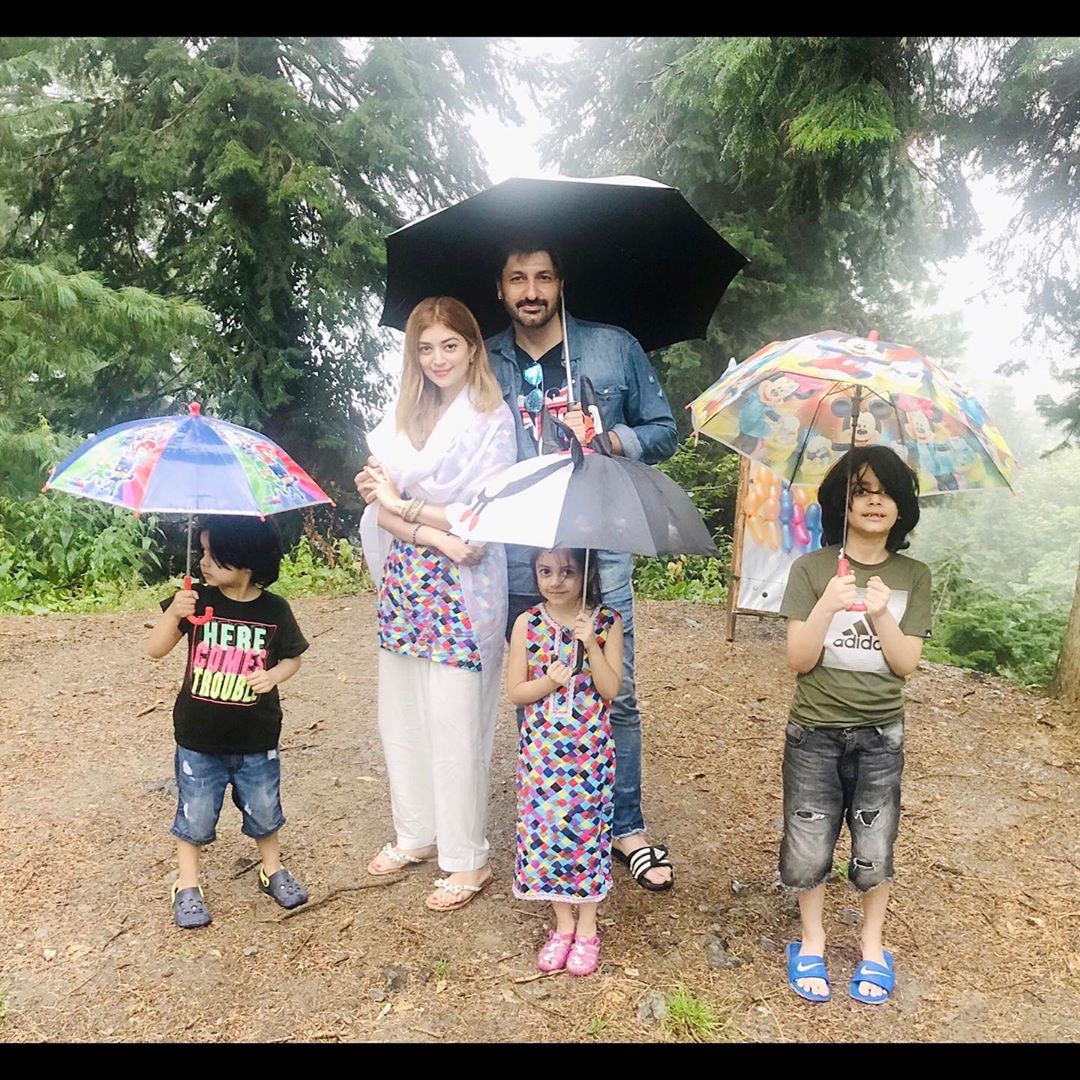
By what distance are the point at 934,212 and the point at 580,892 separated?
20.5 feet

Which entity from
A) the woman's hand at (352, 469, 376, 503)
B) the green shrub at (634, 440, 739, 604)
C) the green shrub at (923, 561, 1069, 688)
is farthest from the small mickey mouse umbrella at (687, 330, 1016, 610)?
the green shrub at (634, 440, 739, 604)

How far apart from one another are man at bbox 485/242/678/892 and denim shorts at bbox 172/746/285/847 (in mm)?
881

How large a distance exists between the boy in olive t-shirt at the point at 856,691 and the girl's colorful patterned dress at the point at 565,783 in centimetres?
51

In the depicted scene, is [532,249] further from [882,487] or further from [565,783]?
[565,783]

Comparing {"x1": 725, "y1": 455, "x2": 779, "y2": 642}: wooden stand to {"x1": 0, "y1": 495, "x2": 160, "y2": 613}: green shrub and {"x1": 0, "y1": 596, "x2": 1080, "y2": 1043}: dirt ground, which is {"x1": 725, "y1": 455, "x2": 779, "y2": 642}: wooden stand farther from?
{"x1": 0, "y1": 495, "x2": 160, "y2": 613}: green shrub

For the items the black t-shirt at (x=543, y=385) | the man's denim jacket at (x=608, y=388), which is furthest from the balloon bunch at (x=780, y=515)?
the black t-shirt at (x=543, y=385)

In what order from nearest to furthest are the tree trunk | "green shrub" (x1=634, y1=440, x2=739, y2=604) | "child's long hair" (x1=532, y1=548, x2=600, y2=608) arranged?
1. "child's long hair" (x1=532, y1=548, x2=600, y2=608)
2. the tree trunk
3. "green shrub" (x1=634, y1=440, x2=739, y2=604)

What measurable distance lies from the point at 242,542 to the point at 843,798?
5.99 feet

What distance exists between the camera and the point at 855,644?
2.48 meters

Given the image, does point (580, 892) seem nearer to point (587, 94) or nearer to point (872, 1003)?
point (872, 1003)

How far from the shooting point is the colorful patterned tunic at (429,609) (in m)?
2.82

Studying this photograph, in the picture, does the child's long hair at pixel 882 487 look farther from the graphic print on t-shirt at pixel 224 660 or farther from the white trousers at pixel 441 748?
the graphic print on t-shirt at pixel 224 660

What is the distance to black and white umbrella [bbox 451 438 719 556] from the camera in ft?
7.12
